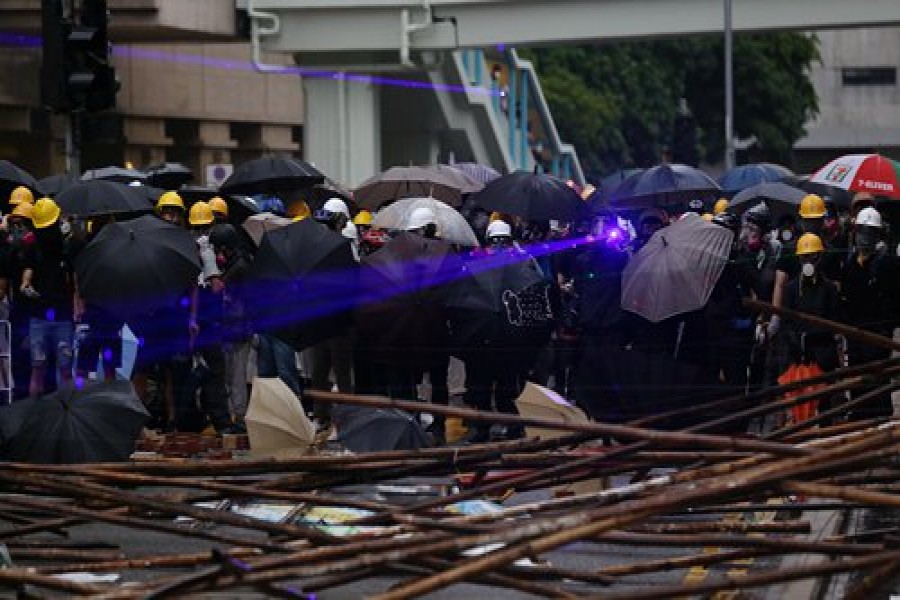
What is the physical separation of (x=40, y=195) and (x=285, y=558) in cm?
1246

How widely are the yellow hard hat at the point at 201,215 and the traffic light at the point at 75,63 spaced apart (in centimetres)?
129

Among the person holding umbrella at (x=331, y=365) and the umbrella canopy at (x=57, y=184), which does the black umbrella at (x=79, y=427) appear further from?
the umbrella canopy at (x=57, y=184)

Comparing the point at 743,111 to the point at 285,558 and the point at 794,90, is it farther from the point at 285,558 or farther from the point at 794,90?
the point at 285,558

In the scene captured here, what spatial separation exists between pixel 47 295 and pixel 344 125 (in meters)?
22.1

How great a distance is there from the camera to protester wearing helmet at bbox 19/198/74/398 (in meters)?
17.0

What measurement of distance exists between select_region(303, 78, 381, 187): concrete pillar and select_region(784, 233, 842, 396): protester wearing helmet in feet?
75.6

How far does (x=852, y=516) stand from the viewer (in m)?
12.0

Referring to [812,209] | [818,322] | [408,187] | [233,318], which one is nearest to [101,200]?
[233,318]

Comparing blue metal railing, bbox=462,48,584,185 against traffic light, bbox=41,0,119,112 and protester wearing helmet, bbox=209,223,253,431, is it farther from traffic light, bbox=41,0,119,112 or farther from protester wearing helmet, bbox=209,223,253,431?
protester wearing helmet, bbox=209,223,253,431

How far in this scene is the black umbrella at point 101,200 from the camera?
59.9 ft

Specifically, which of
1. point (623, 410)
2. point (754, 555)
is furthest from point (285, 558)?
point (623, 410)

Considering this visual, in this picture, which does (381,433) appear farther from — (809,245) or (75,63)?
(75,63)

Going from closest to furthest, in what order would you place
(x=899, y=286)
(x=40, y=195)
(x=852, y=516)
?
(x=852, y=516)
(x=899, y=286)
(x=40, y=195)

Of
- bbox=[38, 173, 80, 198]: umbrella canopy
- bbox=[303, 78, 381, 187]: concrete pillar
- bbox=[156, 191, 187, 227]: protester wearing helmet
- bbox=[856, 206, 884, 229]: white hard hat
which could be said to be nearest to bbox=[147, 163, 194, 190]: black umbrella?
bbox=[38, 173, 80, 198]: umbrella canopy
